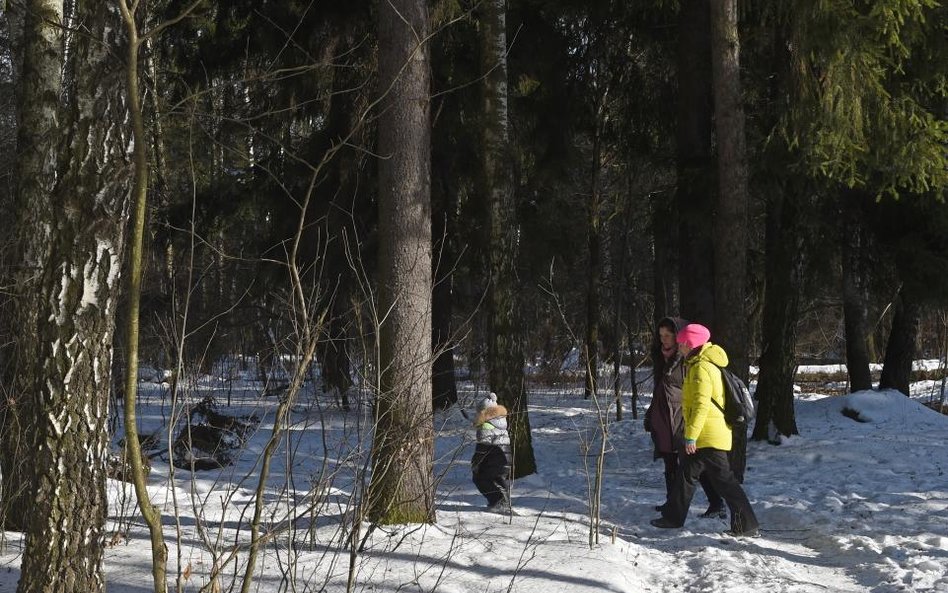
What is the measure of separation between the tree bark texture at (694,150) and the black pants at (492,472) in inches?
173

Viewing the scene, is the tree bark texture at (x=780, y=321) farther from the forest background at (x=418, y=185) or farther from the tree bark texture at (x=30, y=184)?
the tree bark texture at (x=30, y=184)

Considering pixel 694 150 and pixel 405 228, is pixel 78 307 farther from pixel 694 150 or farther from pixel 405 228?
pixel 694 150

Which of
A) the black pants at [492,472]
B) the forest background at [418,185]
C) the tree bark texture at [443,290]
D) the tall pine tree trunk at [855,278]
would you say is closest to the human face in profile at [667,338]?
the forest background at [418,185]

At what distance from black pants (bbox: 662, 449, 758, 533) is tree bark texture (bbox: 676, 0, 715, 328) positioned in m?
4.28

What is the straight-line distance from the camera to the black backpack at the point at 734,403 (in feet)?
23.2

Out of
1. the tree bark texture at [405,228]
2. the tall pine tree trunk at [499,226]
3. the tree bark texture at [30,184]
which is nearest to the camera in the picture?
the tree bark texture at [30,184]

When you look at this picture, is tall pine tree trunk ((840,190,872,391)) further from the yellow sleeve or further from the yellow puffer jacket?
the yellow sleeve

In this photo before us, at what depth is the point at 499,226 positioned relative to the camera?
966cm

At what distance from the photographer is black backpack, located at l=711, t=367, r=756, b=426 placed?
23.2ft

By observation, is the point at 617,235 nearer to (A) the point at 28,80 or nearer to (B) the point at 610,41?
(B) the point at 610,41

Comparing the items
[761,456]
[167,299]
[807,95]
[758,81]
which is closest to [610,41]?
[758,81]


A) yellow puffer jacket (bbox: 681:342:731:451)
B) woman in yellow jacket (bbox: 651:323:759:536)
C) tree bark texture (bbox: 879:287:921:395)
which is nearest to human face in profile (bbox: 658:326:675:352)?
woman in yellow jacket (bbox: 651:323:759:536)

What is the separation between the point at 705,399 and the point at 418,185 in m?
2.72

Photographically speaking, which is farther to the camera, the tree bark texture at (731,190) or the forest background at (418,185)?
the tree bark texture at (731,190)
